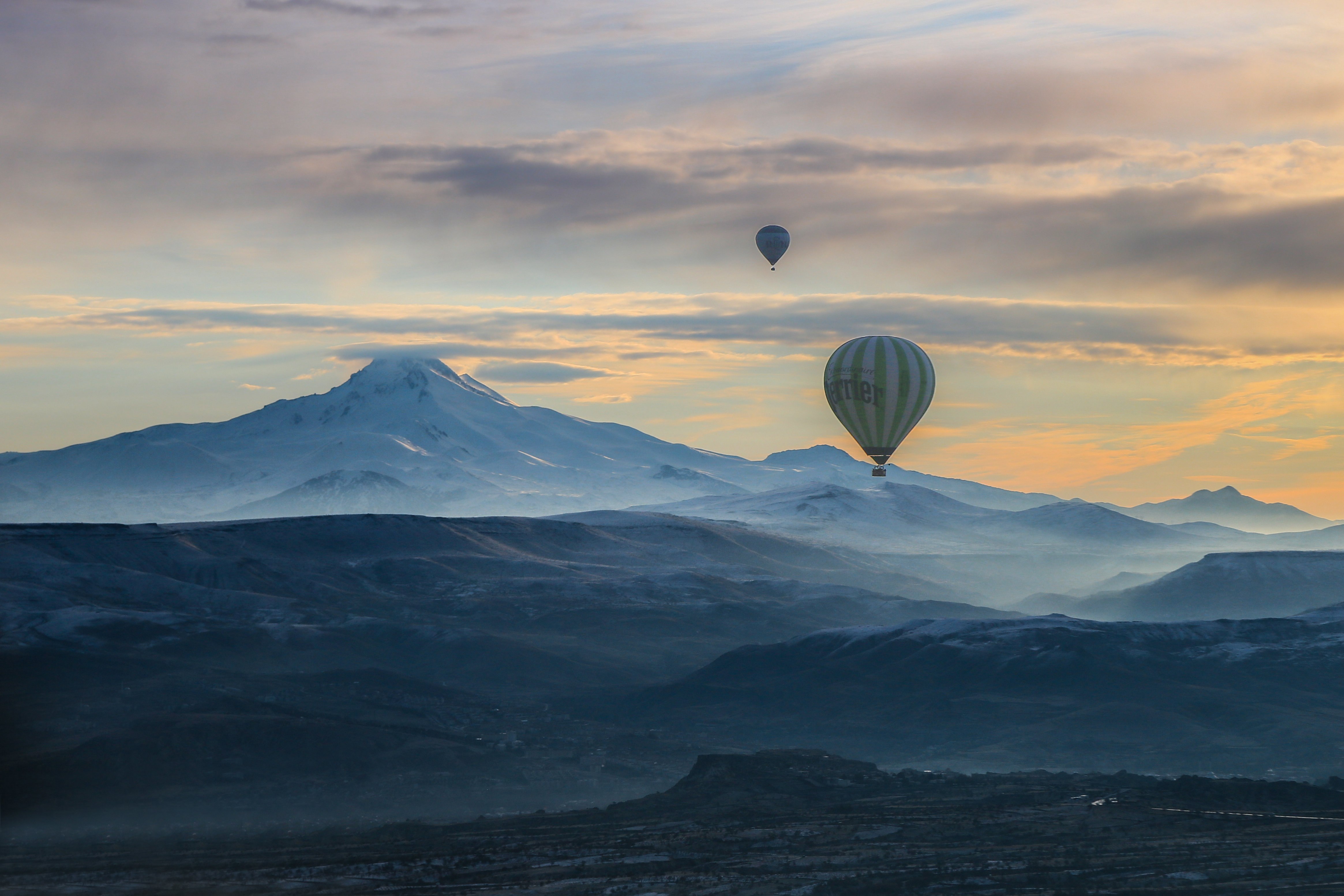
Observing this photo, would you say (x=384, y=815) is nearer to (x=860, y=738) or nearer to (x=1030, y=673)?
(x=860, y=738)

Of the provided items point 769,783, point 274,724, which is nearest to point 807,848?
point 769,783

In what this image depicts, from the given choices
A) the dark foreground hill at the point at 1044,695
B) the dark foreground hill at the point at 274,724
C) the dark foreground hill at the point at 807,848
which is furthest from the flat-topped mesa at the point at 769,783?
the dark foreground hill at the point at 1044,695

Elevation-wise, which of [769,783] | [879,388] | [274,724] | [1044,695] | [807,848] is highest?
[879,388]

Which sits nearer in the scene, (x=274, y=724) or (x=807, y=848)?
(x=807, y=848)

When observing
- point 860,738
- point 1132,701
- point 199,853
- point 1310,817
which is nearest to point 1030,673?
point 1132,701

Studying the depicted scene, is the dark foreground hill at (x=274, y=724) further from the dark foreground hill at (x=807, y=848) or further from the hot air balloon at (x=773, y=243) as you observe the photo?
the hot air balloon at (x=773, y=243)

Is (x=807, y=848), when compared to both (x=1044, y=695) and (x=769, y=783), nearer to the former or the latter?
(x=769, y=783)

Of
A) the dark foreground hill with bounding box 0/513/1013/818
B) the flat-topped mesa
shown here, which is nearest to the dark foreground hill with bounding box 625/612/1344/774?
the dark foreground hill with bounding box 0/513/1013/818
